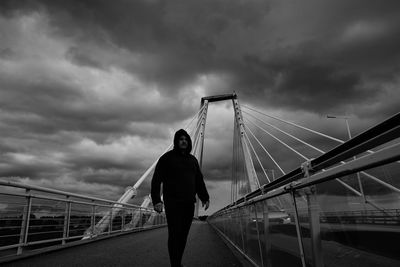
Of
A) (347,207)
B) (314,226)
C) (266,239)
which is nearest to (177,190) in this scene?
(266,239)

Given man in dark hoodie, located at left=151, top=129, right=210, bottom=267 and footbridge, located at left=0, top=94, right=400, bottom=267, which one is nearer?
footbridge, located at left=0, top=94, right=400, bottom=267

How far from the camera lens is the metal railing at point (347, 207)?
1.39 metres

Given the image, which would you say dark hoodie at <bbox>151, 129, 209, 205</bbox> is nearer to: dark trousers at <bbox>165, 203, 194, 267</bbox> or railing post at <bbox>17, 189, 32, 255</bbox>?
dark trousers at <bbox>165, 203, 194, 267</bbox>

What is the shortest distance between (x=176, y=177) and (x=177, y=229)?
1.82ft

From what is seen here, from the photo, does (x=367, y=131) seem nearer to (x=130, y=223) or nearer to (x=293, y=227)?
(x=293, y=227)

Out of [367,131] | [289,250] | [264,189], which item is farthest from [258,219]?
[367,131]

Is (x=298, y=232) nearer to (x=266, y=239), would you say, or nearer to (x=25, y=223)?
(x=266, y=239)

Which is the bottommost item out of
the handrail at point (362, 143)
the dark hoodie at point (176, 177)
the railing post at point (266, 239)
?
the railing post at point (266, 239)

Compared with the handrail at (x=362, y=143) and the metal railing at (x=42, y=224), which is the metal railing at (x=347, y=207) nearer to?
the handrail at (x=362, y=143)

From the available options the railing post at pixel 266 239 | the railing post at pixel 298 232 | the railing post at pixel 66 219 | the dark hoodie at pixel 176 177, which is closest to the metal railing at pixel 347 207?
the railing post at pixel 298 232

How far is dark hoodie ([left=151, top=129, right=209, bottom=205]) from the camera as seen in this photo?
361cm

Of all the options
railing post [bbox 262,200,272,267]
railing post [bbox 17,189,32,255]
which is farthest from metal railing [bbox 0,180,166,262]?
railing post [bbox 262,200,272,267]

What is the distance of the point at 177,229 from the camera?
3533 mm

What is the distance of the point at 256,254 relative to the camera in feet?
14.1
